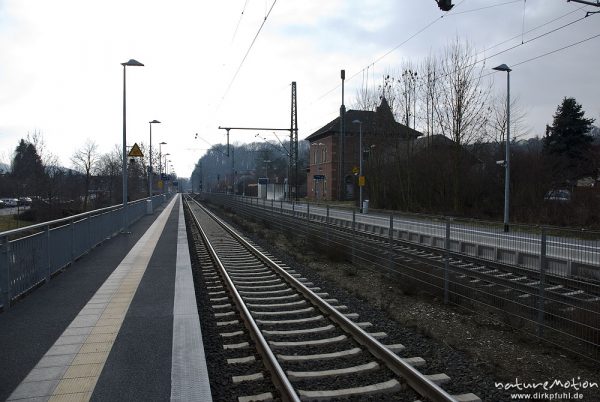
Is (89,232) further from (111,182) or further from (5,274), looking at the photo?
(111,182)

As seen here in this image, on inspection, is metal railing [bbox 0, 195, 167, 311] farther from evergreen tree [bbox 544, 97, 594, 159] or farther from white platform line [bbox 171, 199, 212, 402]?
evergreen tree [bbox 544, 97, 594, 159]

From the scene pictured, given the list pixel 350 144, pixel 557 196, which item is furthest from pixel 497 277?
pixel 350 144

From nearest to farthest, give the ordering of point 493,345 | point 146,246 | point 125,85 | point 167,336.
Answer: point 167,336 < point 493,345 < point 146,246 < point 125,85

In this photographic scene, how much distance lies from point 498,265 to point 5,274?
8.95 meters

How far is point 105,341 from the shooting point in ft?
20.0

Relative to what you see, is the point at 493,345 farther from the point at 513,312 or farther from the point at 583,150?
the point at 583,150

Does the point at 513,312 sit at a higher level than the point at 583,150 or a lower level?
lower

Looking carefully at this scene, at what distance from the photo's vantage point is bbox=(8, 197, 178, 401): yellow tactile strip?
4574 millimetres

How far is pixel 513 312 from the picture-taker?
777 cm

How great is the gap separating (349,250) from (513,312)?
700 cm

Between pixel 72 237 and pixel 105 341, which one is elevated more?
pixel 72 237

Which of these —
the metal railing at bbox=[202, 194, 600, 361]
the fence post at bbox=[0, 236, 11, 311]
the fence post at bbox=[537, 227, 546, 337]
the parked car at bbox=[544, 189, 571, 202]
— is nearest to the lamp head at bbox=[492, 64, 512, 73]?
the metal railing at bbox=[202, 194, 600, 361]

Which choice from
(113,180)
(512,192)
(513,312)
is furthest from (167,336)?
(113,180)

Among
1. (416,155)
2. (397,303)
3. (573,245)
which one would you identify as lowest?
(397,303)
